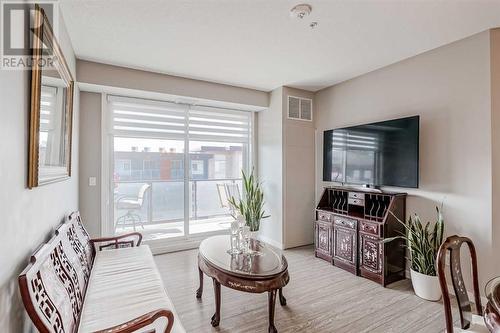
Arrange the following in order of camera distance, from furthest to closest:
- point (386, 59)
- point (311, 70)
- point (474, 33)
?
point (311, 70) → point (386, 59) → point (474, 33)

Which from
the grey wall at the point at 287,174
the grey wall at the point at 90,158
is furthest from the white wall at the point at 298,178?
the grey wall at the point at 90,158

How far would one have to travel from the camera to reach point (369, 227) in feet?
10.2

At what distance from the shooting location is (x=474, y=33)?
2557 mm

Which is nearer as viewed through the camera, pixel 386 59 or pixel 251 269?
pixel 251 269

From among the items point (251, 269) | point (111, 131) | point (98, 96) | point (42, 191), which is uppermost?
point (98, 96)

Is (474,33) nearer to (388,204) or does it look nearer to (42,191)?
(388,204)

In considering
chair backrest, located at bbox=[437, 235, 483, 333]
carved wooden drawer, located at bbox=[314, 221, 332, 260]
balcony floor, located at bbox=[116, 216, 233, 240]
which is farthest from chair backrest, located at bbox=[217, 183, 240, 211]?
chair backrest, located at bbox=[437, 235, 483, 333]

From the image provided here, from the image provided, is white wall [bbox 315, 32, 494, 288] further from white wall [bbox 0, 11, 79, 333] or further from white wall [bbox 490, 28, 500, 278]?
white wall [bbox 0, 11, 79, 333]

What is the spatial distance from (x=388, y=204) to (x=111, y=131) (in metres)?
3.88

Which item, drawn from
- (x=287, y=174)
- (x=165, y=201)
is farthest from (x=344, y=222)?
(x=165, y=201)

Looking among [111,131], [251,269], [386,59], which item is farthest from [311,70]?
[111,131]

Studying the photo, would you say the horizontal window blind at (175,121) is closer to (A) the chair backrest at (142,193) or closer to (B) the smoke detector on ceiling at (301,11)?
(A) the chair backrest at (142,193)

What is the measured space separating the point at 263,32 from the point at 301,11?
18.9 inches

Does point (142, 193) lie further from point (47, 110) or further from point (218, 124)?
point (47, 110)
